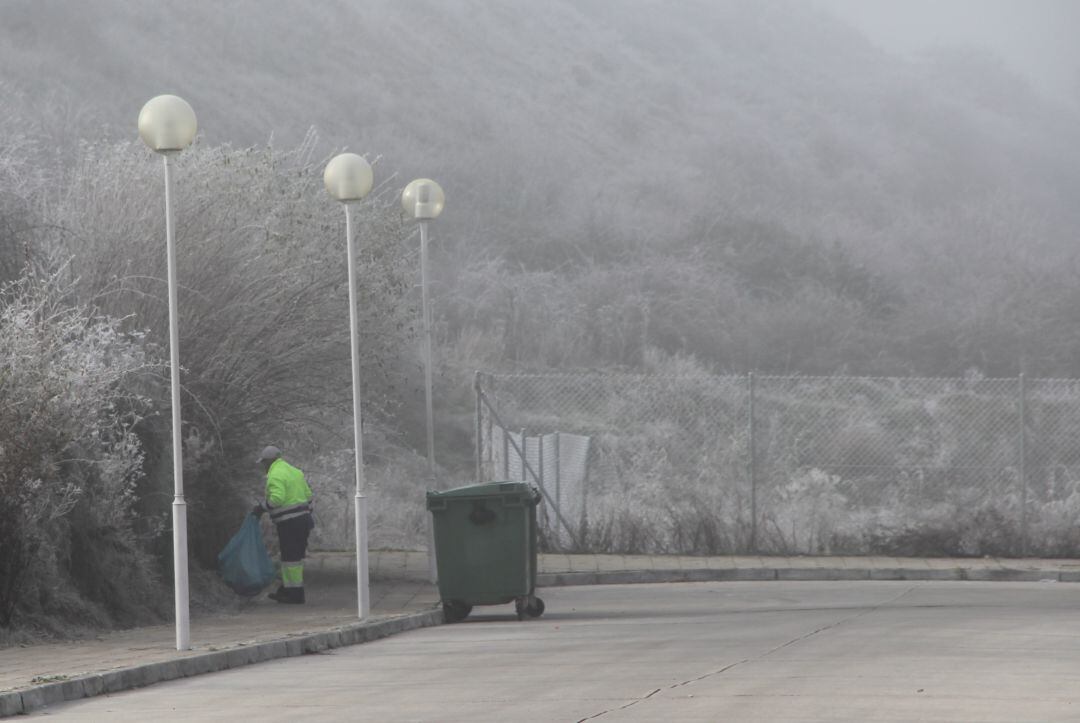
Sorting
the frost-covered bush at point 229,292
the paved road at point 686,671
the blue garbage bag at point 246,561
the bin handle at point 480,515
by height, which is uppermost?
the frost-covered bush at point 229,292

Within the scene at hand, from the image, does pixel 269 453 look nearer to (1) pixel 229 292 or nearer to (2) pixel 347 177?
(1) pixel 229 292

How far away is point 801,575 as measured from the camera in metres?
19.0

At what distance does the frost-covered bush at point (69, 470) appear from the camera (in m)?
13.0

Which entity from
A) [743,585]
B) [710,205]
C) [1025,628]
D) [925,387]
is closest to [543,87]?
[710,205]

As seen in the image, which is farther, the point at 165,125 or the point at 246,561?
the point at 246,561

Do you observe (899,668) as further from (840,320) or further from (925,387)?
(840,320)

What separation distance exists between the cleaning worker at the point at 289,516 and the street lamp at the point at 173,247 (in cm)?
412

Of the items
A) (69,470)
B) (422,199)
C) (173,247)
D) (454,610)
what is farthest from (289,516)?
(173,247)

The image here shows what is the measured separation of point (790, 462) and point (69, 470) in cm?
2015

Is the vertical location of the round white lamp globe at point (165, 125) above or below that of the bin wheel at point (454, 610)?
above

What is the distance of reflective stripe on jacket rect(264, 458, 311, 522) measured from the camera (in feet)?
53.6

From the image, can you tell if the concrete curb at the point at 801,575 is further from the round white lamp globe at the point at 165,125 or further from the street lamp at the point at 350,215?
the round white lamp globe at the point at 165,125

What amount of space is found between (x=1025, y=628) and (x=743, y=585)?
227 inches

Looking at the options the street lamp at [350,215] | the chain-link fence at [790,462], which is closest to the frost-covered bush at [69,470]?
the street lamp at [350,215]
